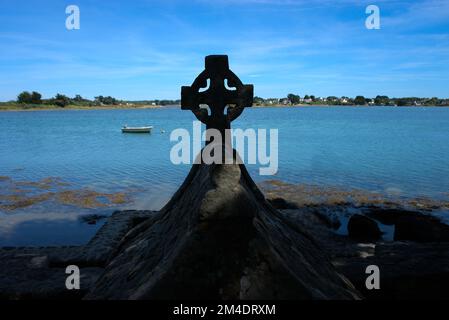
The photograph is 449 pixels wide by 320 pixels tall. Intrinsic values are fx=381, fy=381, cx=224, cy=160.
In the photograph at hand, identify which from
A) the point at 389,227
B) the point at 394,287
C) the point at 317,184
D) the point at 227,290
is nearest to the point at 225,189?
the point at 227,290

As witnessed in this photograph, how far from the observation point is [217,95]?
3852mm

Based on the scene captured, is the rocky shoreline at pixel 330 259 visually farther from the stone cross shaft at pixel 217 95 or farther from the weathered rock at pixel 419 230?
the stone cross shaft at pixel 217 95

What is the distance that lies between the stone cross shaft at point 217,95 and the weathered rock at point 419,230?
12.0m

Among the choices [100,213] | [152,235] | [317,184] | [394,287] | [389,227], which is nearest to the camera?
[152,235]

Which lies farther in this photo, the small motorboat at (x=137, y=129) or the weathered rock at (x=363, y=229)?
the small motorboat at (x=137, y=129)

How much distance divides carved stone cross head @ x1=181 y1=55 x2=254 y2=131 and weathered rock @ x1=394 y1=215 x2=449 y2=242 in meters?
12.0

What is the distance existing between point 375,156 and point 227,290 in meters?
40.6

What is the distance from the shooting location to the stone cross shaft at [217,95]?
3.76 meters

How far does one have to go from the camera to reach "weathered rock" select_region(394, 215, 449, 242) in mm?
13273

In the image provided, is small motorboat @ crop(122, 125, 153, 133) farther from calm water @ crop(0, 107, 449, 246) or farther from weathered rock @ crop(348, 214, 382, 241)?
weathered rock @ crop(348, 214, 382, 241)

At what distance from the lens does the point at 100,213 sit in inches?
729

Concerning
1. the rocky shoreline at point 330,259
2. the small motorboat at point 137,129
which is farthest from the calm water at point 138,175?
the small motorboat at point 137,129
